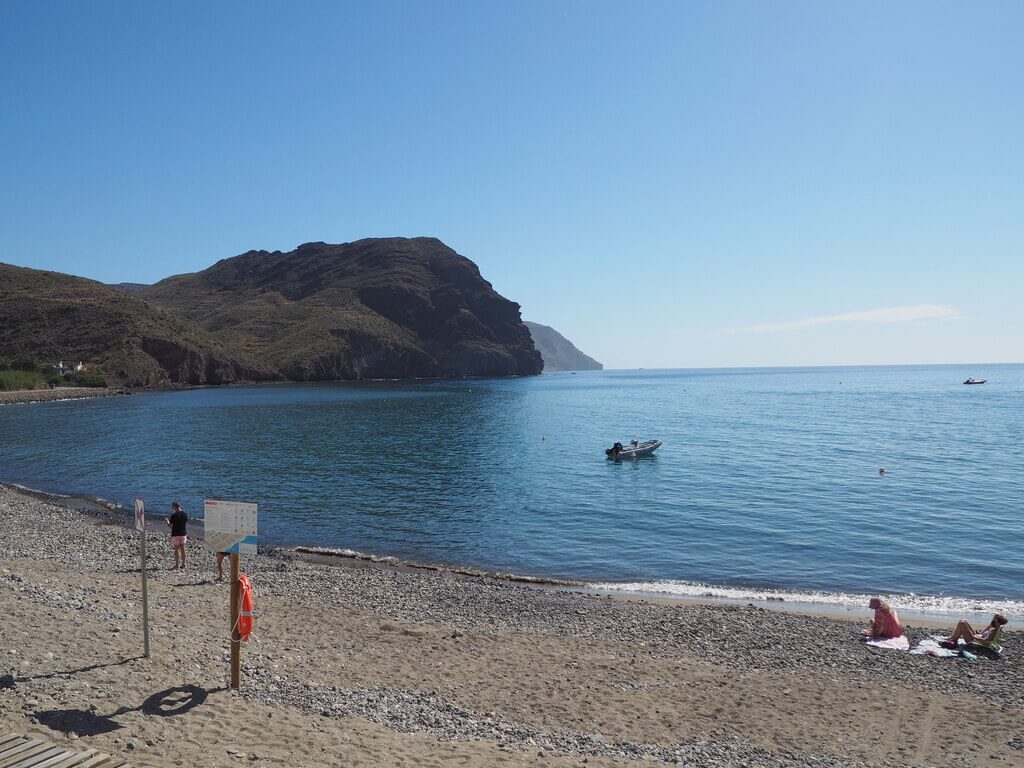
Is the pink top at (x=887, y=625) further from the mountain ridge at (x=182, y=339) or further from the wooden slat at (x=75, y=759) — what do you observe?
the mountain ridge at (x=182, y=339)

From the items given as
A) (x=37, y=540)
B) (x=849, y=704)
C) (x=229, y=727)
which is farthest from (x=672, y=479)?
(x=229, y=727)

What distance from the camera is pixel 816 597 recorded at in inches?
715

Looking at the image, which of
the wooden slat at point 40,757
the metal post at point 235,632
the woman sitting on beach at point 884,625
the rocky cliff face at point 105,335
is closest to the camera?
the wooden slat at point 40,757

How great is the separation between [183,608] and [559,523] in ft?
52.9

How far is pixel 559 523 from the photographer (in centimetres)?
2675

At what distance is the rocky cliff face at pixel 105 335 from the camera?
118m

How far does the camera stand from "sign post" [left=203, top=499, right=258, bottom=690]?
895 cm

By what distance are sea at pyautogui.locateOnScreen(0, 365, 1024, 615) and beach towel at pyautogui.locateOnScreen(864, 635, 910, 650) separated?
3770 mm

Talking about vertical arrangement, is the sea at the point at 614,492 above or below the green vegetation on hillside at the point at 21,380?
below

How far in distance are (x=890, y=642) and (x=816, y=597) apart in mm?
4326

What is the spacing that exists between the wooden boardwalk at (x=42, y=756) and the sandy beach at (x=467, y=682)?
60 cm

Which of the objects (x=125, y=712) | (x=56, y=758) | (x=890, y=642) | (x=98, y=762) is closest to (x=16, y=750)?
(x=56, y=758)

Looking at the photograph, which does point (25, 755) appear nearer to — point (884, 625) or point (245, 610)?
point (245, 610)

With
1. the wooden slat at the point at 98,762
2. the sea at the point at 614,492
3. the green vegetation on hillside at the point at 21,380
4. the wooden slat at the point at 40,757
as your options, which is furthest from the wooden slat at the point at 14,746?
the green vegetation on hillside at the point at 21,380
